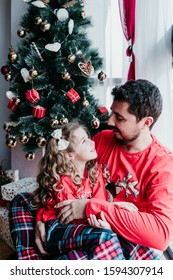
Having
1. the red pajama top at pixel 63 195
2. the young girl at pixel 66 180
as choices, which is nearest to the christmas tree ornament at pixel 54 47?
the young girl at pixel 66 180

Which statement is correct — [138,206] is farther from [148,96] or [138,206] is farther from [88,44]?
[88,44]

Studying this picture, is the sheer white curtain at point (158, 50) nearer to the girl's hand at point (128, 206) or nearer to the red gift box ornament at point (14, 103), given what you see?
the girl's hand at point (128, 206)

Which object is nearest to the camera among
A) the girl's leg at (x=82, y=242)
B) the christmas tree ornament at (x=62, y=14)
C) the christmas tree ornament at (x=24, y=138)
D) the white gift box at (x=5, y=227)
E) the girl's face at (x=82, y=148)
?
the girl's leg at (x=82, y=242)

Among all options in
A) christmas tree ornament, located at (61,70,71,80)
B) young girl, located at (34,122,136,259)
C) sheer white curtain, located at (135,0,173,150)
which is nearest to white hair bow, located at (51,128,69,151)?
young girl, located at (34,122,136,259)

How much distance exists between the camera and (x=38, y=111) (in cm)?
141

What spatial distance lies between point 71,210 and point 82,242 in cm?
11

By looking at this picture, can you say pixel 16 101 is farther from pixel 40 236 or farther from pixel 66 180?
pixel 40 236

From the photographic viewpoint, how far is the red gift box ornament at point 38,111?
1.41m

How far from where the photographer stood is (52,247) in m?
1.02

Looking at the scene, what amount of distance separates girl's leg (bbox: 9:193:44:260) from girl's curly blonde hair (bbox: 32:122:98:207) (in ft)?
0.14

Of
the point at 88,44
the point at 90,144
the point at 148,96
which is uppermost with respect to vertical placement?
the point at 88,44

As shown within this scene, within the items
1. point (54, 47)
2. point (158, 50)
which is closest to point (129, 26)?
point (158, 50)
